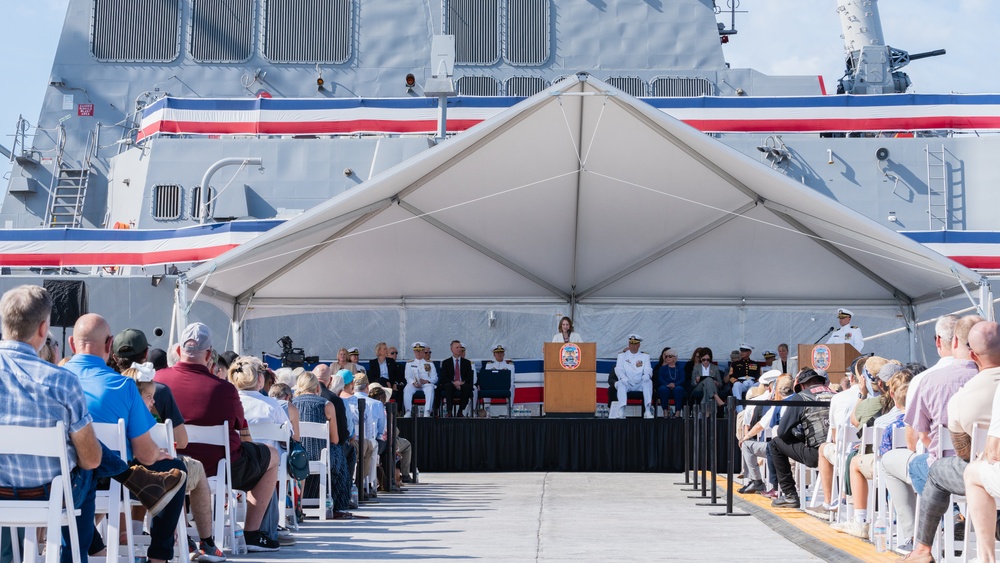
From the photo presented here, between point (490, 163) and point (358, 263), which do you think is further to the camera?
point (358, 263)

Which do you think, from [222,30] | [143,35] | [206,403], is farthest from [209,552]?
[143,35]

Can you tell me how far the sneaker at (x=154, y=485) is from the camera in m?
4.36

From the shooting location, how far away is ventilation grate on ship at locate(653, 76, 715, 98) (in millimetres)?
20250

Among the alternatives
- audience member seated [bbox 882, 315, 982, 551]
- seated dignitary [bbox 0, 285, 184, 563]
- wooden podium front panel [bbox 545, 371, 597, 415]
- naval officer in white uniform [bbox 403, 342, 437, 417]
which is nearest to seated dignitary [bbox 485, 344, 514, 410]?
naval officer in white uniform [bbox 403, 342, 437, 417]

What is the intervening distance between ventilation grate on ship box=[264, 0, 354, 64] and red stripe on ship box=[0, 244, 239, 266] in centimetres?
634

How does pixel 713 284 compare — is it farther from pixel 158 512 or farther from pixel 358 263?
pixel 158 512

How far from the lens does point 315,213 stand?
10719mm

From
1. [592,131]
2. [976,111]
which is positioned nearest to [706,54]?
[976,111]

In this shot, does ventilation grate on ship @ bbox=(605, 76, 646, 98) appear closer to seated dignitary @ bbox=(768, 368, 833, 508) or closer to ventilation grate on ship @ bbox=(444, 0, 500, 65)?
ventilation grate on ship @ bbox=(444, 0, 500, 65)

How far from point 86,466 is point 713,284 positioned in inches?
485

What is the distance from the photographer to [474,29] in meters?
20.6

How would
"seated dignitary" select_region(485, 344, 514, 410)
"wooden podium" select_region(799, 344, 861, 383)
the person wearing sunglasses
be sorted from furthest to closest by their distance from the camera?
1. "seated dignitary" select_region(485, 344, 514, 410)
2. the person wearing sunglasses
3. "wooden podium" select_region(799, 344, 861, 383)

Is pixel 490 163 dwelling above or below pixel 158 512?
above

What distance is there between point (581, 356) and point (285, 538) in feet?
25.2
